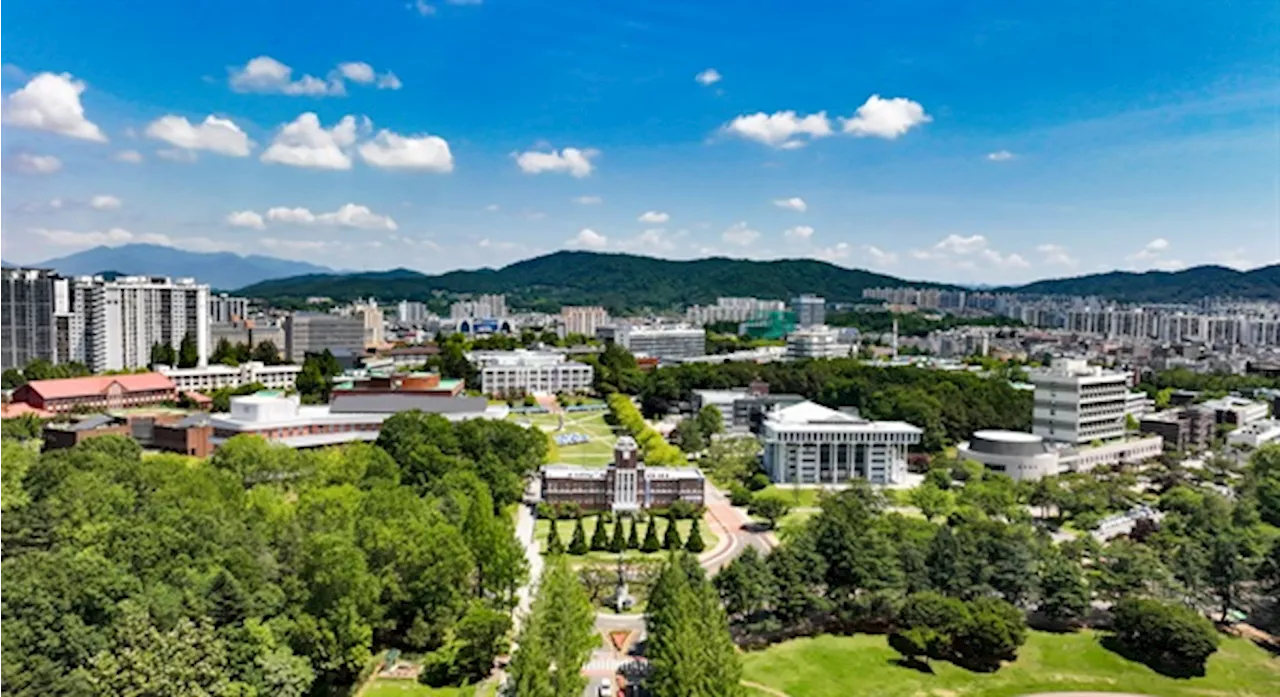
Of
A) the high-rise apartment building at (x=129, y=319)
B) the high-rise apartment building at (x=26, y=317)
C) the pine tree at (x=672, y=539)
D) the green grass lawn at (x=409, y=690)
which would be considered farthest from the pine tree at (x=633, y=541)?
the high-rise apartment building at (x=26, y=317)

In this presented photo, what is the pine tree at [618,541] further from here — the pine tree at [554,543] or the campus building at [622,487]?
the campus building at [622,487]

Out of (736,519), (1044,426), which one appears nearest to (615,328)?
(1044,426)

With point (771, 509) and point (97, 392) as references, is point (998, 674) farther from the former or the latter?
point (97, 392)

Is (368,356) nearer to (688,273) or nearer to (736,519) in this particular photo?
(736,519)

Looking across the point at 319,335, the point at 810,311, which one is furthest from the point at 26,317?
the point at 810,311

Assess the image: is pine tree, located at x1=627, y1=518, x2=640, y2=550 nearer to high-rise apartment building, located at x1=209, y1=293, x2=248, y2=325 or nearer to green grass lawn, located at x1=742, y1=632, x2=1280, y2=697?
green grass lawn, located at x1=742, y1=632, x2=1280, y2=697

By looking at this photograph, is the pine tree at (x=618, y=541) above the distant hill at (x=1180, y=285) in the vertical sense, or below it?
below
